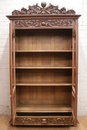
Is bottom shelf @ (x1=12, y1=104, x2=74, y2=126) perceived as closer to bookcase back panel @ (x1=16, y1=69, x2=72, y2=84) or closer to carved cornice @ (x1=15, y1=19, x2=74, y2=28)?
bookcase back panel @ (x1=16, y1=69, x2=72, y2=84)

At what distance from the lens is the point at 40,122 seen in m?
2.66

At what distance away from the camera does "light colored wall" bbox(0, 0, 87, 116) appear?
3.08 meters

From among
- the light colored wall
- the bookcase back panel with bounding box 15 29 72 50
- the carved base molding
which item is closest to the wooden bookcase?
the bookcase back panel with bounding box 15 29 72 50

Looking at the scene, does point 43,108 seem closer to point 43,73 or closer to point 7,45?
point 43,73

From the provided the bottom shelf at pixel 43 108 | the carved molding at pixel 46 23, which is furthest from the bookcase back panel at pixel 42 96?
the carved molding at pixel 46 23

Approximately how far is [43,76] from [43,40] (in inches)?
26.8

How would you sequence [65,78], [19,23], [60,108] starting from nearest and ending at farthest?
[19,23] → [60,108] → [65,78]

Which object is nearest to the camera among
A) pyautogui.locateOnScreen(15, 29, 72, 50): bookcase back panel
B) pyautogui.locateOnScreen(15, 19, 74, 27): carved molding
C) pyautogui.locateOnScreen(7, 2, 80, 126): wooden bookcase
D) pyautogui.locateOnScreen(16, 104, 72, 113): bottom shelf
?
pyautogui.locateOnScreen(15, 19, 74, 27): carved molding

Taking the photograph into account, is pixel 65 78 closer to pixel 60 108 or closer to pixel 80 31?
pixel 60 108

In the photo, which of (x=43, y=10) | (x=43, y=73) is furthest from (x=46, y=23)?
(x=43, y=73)

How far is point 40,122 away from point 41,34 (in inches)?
61.5

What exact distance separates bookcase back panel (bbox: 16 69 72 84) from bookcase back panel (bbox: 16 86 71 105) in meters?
0.14

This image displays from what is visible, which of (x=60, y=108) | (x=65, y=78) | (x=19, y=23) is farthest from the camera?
(x=65, y=78)

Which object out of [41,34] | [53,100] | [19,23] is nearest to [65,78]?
[53,100]
